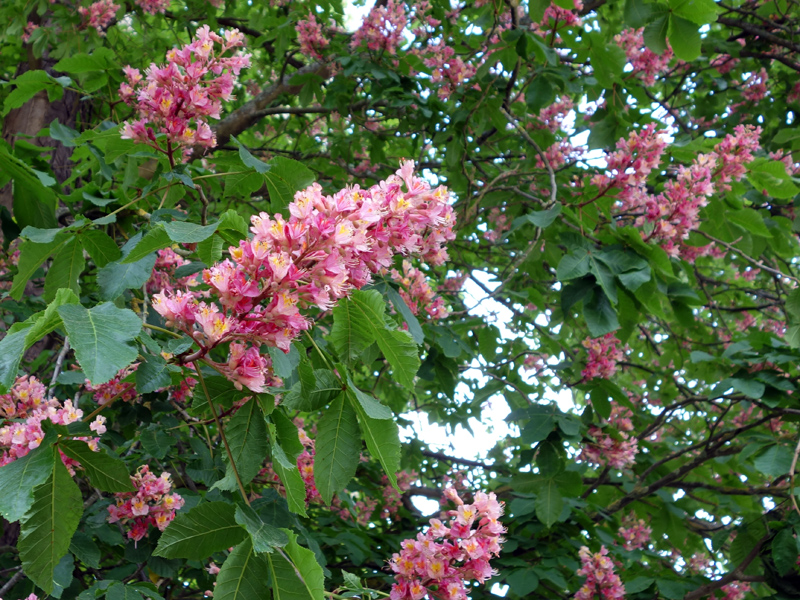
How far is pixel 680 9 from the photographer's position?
7.55 ft

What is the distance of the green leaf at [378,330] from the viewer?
→ 3.92 ft

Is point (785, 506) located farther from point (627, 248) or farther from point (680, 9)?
point (680, 9)

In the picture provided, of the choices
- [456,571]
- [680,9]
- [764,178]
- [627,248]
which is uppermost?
[680,9]

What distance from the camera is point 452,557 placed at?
1525 millimetres

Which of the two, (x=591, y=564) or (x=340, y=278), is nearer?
(x=340, y=278)

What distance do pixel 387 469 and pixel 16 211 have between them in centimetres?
155

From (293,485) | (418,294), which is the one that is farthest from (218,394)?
(418,294)

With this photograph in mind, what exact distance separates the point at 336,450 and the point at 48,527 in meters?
0.52

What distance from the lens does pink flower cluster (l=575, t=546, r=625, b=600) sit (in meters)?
2.72

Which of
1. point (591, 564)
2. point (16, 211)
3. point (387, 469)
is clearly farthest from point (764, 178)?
point (16, 211)

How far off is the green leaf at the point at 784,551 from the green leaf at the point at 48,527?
252 centimetres

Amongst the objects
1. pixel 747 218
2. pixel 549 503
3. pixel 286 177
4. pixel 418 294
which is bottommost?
pixel 549 503

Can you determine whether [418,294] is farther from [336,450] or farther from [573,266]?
[336,450]

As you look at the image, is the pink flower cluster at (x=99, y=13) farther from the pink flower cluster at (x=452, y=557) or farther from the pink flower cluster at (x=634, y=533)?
the pink flower cluster at (x=634, y=533)
